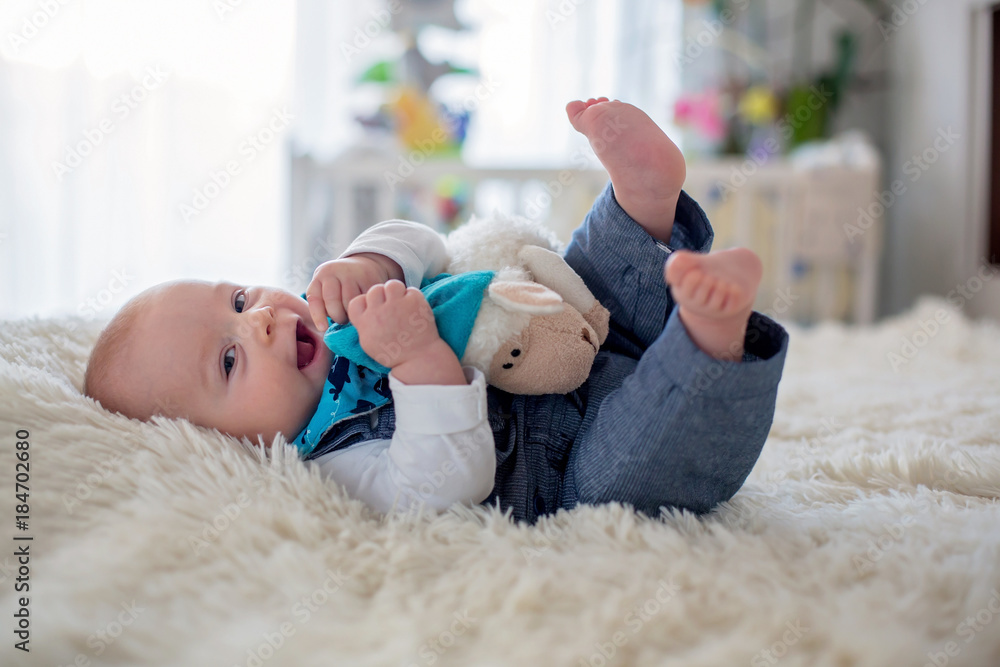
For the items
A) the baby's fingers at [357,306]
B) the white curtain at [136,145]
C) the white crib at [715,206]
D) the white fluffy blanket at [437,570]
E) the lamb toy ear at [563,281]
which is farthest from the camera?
the white crib at [715,206]

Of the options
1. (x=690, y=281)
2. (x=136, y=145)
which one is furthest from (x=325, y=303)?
(x=136, y=145)

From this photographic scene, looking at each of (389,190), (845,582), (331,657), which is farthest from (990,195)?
(331,657)

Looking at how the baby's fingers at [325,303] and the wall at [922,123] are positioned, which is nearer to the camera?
the baby's fingers at [325,303]

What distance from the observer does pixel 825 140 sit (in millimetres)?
2926

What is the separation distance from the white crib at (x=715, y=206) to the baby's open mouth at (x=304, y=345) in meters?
1.39

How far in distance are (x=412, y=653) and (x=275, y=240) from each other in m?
2.32

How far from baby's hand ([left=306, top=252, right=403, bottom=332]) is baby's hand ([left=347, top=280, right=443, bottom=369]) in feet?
0.16

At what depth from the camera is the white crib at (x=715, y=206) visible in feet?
7.68


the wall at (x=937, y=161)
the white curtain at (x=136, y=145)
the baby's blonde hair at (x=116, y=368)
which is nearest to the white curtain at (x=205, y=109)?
the white curtain at (x=136, y=145)

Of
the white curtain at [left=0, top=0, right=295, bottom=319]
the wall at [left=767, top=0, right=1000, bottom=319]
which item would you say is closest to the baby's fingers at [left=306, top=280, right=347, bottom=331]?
→ the white curtain at [left=0, top=0, right=295, bottom=319]

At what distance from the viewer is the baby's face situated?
758 mm

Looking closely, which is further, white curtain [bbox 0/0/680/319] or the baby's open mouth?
white curtain [bbox 0/0/680/319]

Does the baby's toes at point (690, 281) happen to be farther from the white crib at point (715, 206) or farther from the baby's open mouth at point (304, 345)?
the white crib at point (715, 206)

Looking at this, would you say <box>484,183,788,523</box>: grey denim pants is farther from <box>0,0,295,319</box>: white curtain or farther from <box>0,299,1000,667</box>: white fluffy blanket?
<box>0,0,295,319</box>: white curtain
